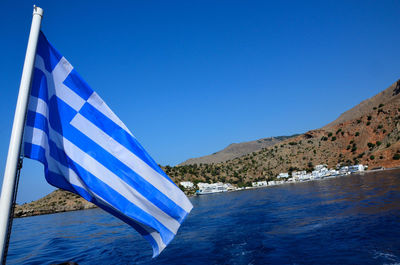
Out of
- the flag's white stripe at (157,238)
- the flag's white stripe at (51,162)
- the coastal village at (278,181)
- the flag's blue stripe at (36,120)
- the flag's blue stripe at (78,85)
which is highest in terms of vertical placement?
the flag's blue stripe at (78,85)

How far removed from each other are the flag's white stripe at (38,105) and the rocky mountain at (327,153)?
8499 centimetres

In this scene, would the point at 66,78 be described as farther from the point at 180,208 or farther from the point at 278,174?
the point at 278,174

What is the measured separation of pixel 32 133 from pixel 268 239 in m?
13.8

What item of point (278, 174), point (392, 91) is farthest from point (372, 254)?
point (392, 91)

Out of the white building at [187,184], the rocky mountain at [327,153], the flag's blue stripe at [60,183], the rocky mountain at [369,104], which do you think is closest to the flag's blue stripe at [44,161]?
the flag's blue stripe at [60,183]

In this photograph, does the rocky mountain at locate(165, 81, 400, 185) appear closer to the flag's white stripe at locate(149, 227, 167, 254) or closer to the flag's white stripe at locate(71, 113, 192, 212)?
the flag's white stripe at locate(149, 227, 167, 254)

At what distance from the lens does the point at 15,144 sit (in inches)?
103

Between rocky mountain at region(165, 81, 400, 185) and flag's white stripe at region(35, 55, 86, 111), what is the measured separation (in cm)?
8472

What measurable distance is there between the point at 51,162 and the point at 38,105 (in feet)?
2.53

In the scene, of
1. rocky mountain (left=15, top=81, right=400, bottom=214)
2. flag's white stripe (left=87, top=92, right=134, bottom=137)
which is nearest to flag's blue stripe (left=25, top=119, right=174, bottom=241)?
flag's white stripe (left=87, top=92, right=134, bottom=137)

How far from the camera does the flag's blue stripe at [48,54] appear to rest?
341 cm

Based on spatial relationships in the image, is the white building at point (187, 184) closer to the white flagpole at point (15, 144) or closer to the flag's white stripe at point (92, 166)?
the flag's white stripe at point (92, 166)

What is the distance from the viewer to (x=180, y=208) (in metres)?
3.80

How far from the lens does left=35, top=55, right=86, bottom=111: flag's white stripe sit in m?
3.57
